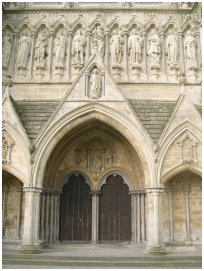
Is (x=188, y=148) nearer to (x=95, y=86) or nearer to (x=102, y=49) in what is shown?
(x=95, y=86)

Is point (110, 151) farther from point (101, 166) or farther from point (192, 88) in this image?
point (192, 88)

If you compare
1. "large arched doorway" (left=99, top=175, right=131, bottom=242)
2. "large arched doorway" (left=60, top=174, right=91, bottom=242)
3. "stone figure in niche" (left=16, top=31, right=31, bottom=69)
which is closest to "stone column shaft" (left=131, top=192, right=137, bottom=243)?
"large arched doorway" (left=99, top=175, right=131, bottom=242)

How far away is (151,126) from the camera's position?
12.8 m

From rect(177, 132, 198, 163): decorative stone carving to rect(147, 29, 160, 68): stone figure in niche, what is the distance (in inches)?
153

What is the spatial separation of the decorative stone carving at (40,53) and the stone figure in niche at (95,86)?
9.25 ft

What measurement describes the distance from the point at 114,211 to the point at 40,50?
7634 mm

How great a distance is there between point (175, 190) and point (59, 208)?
4.83 metres

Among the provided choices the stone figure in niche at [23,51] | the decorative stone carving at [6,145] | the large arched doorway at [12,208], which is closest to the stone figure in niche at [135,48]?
the stone figure in niche at [23,51]

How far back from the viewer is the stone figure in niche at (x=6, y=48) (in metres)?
14.7

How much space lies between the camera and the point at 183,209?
13.3m

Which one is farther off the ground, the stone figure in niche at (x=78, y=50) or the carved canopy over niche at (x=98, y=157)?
the stone figure in niche at (x=78, y=50)

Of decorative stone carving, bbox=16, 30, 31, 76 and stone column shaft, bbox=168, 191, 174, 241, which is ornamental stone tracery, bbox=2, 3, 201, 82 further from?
stone column shaft, bbox=168, 191, 174, 241

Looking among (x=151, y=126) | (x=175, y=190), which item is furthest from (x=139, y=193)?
(x=151, y=126)

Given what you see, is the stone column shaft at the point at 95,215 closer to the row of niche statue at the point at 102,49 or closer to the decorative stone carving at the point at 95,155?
the decorative stone carving at the point at 95,155
